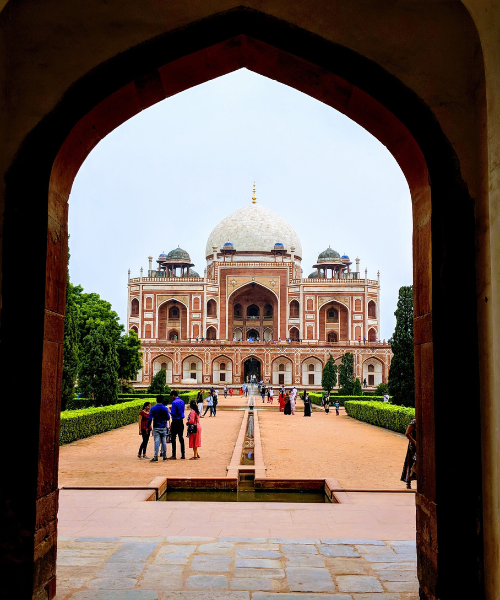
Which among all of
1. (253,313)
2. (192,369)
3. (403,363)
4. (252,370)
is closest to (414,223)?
(403,363)

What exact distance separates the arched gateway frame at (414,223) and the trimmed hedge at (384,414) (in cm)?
907

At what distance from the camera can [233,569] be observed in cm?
347

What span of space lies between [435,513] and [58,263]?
2247 millimetres

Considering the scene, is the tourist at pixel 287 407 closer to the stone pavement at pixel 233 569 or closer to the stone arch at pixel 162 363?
the stone pavement at pixel 233 569

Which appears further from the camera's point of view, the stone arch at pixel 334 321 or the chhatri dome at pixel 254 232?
the chhatri dome at pixel 254 232

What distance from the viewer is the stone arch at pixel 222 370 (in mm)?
36875

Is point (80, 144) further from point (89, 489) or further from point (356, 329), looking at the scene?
point (356, 329)

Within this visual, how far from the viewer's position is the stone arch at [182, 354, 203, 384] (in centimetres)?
3681

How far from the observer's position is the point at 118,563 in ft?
11.7

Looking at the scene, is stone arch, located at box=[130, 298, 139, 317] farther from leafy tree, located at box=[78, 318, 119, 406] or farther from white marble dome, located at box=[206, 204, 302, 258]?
leafy tree, located at box=[78, 318, 119, 406]

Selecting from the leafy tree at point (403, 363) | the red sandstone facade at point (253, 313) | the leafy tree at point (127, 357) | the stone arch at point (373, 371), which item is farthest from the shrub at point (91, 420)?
the stone arch at point (373, 371)

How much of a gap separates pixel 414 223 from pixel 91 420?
10.4 metres

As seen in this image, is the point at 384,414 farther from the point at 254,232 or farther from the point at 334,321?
the point at 254,232

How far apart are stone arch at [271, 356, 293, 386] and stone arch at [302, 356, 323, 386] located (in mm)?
851
